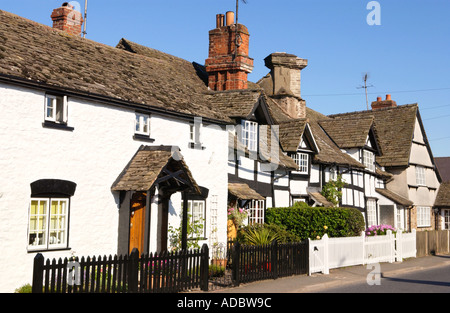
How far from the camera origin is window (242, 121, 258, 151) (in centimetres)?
2112

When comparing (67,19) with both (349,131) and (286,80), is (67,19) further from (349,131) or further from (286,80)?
(349,131)

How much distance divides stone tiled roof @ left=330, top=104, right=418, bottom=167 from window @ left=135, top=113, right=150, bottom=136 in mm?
20293

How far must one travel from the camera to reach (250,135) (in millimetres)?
21422

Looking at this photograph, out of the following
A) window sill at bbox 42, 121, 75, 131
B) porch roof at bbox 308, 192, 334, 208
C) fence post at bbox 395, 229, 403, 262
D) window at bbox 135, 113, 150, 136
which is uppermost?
window at bbox 135, 113, 150, 136

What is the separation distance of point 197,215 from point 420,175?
74.5 feet

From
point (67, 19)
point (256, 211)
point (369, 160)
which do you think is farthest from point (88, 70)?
point (369, 160)

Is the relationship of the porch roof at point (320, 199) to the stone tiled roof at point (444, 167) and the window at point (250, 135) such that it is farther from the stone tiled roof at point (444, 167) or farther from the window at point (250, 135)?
the stone tiled roof at point (444, 167)

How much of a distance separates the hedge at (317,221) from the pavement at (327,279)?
1.79 meters

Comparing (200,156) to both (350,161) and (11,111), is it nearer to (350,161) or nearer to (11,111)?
(11,111)

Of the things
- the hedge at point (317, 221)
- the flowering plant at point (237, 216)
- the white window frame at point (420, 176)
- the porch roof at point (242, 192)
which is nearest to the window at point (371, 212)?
the white window frame at point (420, 176)

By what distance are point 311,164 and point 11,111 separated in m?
16.2

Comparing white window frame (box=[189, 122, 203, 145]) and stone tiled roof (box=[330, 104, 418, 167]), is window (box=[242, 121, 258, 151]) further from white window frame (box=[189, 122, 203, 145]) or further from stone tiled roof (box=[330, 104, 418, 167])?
stone tiled roof (box=[330, 104, 418, 167])

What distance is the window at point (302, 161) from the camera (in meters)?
24.8

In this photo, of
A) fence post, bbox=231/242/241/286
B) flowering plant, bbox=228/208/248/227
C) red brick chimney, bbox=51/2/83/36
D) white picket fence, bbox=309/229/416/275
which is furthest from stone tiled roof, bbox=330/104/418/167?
fence post, bbox=231/242/241/286
